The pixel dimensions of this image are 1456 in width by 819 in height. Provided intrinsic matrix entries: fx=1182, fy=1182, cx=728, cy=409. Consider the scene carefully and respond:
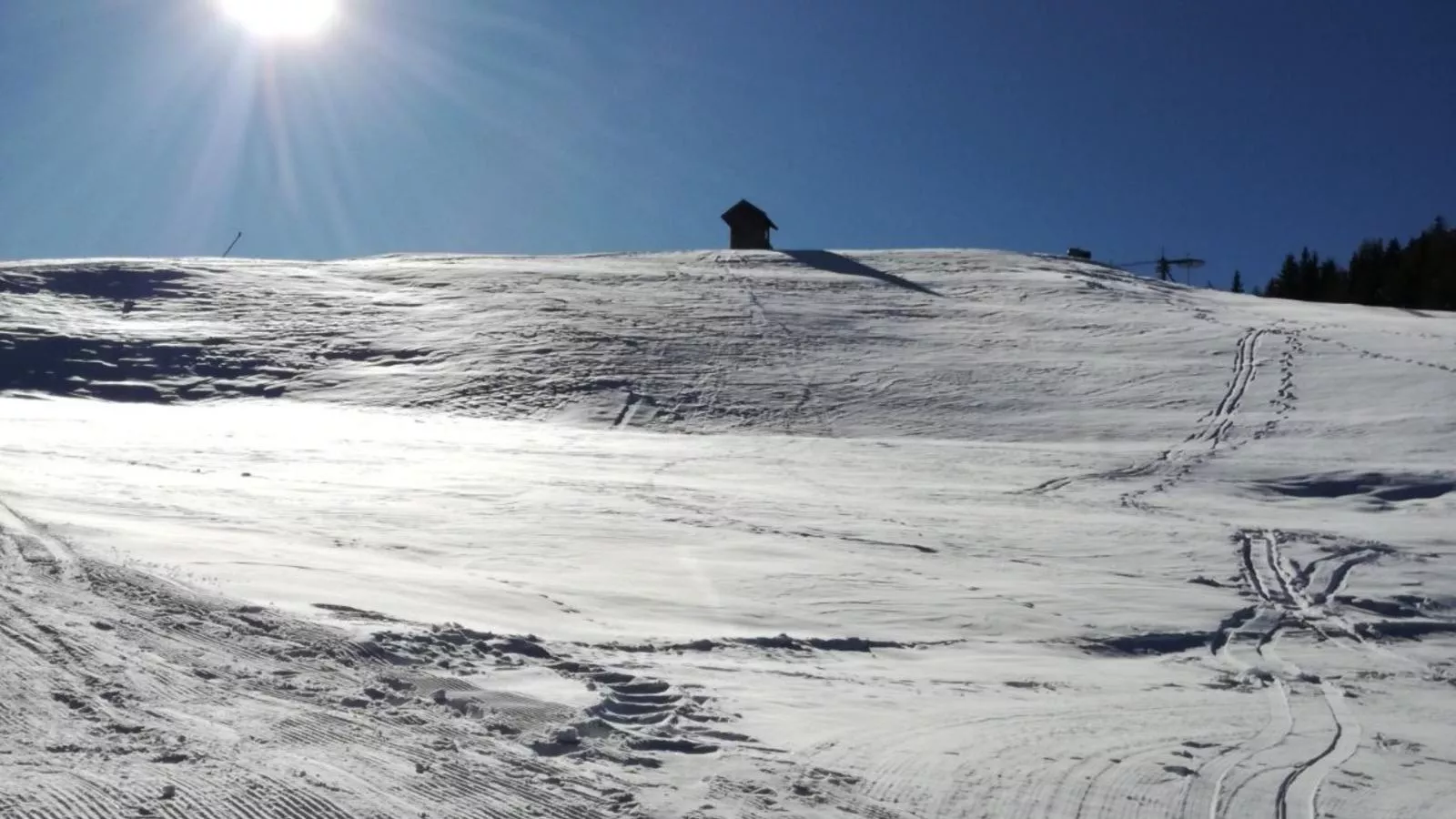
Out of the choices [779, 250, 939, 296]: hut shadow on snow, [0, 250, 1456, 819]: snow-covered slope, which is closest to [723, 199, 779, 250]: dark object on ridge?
[779, 250, 939, 296]: hut shadow on snow

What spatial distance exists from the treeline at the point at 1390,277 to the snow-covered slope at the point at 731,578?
41760mm

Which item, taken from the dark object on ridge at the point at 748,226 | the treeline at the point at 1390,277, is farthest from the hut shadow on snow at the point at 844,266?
the treeline at the point at 1390,277

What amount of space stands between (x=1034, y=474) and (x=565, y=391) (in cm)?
1014

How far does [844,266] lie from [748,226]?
1155 centimetres

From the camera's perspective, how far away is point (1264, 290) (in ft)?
287

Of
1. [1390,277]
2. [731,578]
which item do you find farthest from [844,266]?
[1390,277]

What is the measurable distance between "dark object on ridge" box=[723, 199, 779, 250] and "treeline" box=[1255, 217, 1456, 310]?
103 ft

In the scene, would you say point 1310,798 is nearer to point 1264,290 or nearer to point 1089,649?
point 1089,649

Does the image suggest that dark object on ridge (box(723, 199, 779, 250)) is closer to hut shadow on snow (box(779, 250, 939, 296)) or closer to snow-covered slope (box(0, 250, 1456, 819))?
hut shadow on snow (box(779, 250, 939, 296))

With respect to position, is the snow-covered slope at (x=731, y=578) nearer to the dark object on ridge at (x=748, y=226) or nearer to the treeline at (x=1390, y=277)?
the dark object on ridge at (x=748, y=226)

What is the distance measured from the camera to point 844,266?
1533 inches

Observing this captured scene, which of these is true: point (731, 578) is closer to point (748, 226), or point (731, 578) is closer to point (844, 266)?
point (844, 266)

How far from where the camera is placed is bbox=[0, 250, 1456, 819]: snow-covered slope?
4.78 meters

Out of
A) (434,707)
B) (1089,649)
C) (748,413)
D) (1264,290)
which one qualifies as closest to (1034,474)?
(748,413)
